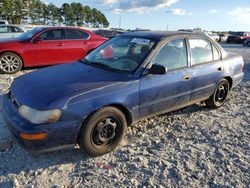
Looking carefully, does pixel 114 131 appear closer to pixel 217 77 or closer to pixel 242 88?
pixel 217 77

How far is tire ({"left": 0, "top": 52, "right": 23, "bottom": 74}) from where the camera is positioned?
7.87m

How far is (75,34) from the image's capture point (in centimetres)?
926

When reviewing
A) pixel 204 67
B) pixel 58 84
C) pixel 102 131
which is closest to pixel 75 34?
pixel 204 67

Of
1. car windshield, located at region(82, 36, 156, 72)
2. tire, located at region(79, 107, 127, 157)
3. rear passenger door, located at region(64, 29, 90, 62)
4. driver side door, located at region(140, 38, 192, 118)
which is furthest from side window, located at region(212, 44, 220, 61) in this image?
rear passenger door, located at region(64, 29, 90, 62)

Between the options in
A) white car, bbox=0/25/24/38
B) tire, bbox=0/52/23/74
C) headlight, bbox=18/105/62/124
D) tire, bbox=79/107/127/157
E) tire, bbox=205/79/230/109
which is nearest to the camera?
headlight, bbox=18/105/62/124

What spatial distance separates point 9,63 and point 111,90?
5.39 metres

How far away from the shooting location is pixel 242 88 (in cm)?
728

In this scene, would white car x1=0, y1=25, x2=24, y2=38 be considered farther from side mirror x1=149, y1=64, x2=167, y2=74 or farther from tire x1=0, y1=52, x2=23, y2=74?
side mirror x1=149, y1=64, x2=167, y2=74

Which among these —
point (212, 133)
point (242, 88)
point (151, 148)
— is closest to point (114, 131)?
point (151, 148)

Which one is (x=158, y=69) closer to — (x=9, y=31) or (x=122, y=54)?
(x=122, y=54)

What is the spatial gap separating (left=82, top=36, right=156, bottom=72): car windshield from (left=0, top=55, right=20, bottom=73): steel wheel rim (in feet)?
13.5

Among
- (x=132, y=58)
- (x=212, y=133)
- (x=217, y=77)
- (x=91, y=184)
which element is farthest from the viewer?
(x=217, y=77)

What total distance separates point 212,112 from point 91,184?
318cm

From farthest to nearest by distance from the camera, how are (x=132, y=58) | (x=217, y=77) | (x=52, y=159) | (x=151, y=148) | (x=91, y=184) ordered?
(x=217, y=77)
(x=132, y=58)
(x=151, y=148)
(x=52, y=159)
(x=91, y=184)
